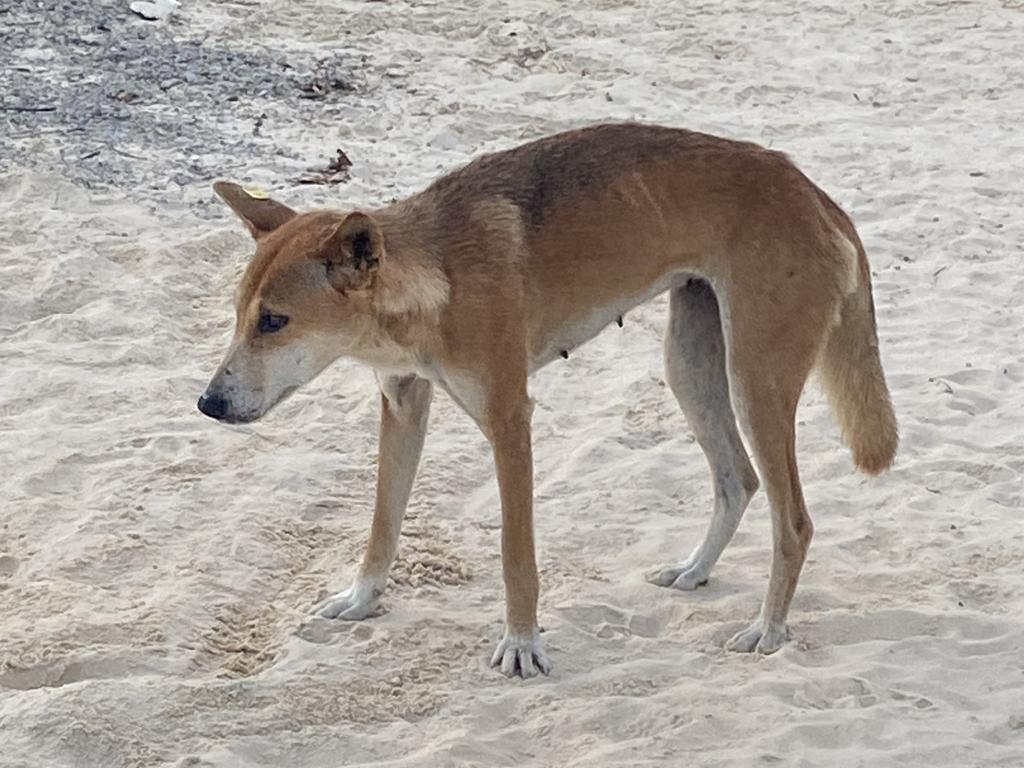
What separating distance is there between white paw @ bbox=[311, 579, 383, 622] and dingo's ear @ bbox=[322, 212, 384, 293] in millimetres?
1233

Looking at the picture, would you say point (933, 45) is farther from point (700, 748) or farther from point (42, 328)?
point (700, 748)

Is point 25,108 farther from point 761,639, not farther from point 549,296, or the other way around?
point 761,639

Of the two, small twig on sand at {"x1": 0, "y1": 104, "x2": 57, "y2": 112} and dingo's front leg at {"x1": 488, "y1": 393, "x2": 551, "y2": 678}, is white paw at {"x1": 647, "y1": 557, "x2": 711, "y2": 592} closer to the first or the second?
dingo's front leg at {"x1": 488, "y1": 393, "x2": 551, "y2": 678}

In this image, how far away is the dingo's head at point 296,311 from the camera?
15.4 feet

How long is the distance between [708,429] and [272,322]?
171 centimetres

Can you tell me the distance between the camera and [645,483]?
6336mm

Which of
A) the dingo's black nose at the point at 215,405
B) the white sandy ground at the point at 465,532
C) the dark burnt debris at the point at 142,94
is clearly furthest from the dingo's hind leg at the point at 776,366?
the dark burnt debris at the point at 142,94

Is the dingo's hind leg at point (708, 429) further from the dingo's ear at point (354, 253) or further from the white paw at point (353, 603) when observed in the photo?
the dingo's ear at point (354, 253)

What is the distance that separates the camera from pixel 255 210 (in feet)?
16.8

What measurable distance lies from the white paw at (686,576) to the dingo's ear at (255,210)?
179 cm

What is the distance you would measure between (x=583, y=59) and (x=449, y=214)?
6368mm

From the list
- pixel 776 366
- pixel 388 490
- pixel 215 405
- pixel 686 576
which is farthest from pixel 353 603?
pixel 776 366

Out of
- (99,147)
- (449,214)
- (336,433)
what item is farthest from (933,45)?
(449,214)

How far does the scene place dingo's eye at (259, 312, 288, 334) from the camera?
4707 mm
